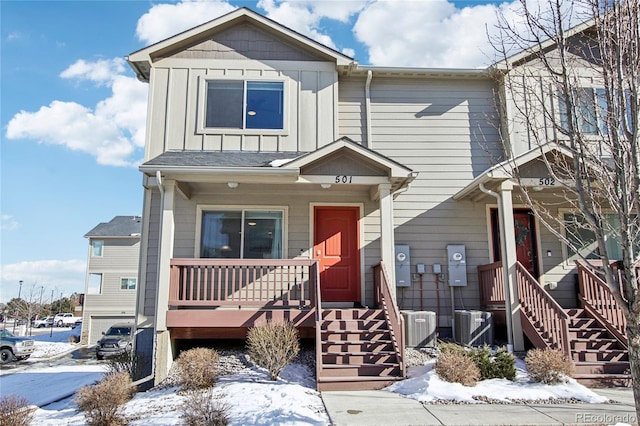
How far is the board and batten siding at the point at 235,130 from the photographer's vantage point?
33.1ft

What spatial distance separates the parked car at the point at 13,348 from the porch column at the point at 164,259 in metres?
18.9

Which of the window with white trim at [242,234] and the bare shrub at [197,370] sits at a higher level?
the window with white trim at [242,234]

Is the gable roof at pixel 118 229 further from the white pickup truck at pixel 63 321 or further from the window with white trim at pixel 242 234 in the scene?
the white pickup truck at pixel 63 321

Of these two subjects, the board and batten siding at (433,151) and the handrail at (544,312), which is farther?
the board and batten siding at (433,151)

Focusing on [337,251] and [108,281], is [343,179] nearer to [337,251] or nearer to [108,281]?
[337,251]

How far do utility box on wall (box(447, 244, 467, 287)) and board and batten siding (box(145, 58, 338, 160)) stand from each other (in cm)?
368

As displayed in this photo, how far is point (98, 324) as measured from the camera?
31625 mm

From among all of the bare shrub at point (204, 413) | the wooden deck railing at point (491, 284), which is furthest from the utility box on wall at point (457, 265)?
the bare shrub at point (204, 413)

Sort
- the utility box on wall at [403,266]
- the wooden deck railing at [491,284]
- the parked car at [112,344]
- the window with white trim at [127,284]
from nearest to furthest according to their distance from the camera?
the wooden deck railing at [491,284] → the utility box on wall at [403,266] → the parked car at [112,344] → the window with white trim at [127,284]

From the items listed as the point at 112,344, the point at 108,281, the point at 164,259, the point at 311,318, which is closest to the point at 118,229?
the point at 108,281

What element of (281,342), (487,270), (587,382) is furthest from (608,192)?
(487,270)

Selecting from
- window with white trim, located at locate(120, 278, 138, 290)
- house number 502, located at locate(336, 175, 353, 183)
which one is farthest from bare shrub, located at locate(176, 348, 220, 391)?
window with white trim, located at locate(120, 278, 138, 290)

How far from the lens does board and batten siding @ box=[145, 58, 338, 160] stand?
1008cm

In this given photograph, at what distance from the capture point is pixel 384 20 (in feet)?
31.3
